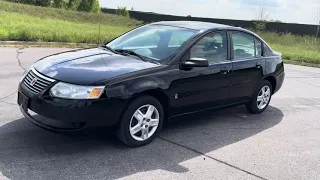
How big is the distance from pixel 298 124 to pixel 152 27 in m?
2.97

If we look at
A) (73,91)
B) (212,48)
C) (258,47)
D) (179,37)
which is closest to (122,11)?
(258,47)

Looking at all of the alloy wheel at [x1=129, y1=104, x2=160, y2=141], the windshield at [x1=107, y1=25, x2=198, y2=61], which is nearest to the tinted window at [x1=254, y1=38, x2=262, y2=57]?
the windshield at [x1=107, y1=25, x2=198, y2=61]

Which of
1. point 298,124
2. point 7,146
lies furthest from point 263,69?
point 7,146

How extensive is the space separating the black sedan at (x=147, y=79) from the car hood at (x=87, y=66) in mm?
11

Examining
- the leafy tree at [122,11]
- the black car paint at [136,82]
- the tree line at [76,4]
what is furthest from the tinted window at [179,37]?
the tree line at [76,4]

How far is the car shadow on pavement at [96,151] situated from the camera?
385cm

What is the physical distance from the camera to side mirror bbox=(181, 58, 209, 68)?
4789 millimetres

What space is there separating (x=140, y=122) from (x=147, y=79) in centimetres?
53

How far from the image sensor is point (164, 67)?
4766mm

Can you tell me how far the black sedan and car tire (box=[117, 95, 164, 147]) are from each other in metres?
0.01

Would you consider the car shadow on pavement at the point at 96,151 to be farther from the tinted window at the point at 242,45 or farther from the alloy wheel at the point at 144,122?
the tinted window at the point at 242,45

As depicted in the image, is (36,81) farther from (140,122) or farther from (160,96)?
(160,96)

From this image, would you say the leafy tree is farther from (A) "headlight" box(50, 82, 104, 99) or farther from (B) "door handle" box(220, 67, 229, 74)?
(A) "headlight" box(50, 82, 104, 99)

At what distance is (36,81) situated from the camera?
4293 millimetres
